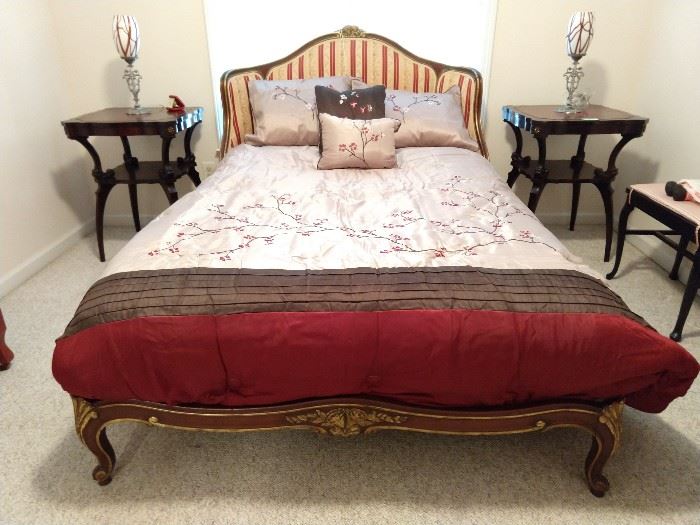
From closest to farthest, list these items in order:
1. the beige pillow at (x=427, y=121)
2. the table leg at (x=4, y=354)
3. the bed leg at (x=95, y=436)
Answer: the bed leg at (x=95, y=436) < the table leg at (x=4, y=354) < the beige pillow at (x=427, y=121)

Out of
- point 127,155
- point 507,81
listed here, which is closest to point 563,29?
point 507,81

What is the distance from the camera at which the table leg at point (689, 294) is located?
6.70ft

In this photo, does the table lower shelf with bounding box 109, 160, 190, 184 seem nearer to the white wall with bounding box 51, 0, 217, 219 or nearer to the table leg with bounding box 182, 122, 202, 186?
the table leg with bounding box 182, 122, 202, 186

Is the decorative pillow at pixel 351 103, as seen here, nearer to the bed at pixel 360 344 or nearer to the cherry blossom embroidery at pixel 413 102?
the cherry blossom embroidery at pixel 413 102

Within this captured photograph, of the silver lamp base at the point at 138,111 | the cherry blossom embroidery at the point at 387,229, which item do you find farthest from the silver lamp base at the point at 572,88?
the silver lamp base at the point at 138,111

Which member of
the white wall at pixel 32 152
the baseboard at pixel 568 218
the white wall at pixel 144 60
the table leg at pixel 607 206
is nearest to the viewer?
the white wall at pixel 32 152

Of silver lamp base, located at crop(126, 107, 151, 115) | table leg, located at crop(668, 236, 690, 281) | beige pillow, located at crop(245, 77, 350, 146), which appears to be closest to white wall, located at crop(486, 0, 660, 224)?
table leg, located at crop(668, 236, 690, 281)

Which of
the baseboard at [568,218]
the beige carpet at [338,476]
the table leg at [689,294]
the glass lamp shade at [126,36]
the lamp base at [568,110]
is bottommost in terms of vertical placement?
the beige carpet at [338,476]

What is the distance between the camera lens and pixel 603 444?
4.54 feet

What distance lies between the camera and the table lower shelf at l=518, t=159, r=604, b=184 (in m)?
2.83

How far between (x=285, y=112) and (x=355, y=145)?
56cm

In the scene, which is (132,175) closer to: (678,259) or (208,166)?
(208,166)

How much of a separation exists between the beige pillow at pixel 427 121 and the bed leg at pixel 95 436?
6.60ft

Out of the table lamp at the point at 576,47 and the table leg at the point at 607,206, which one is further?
the table leg at the point at 607,206
